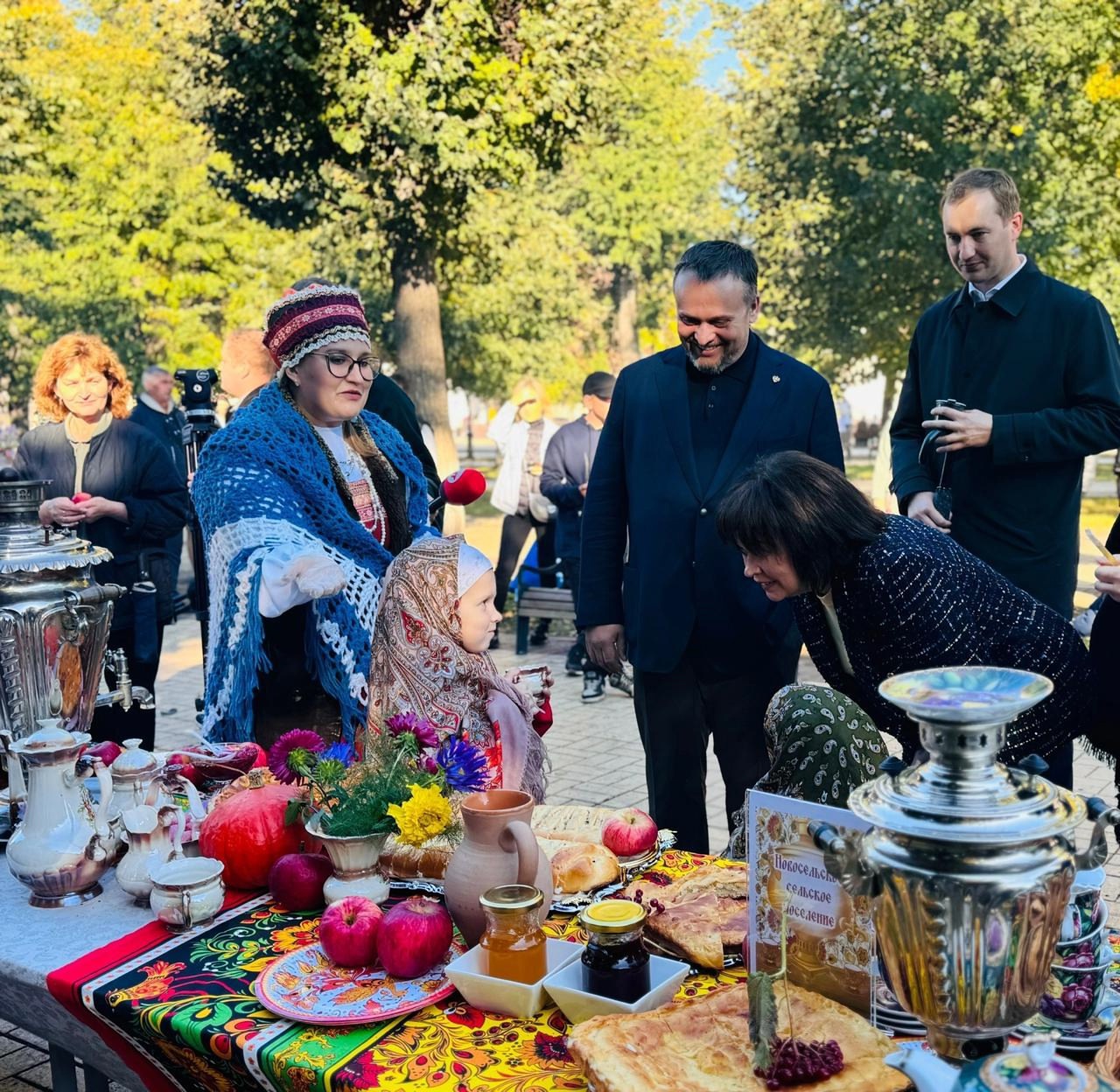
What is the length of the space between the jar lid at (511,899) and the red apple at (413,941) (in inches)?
4.3

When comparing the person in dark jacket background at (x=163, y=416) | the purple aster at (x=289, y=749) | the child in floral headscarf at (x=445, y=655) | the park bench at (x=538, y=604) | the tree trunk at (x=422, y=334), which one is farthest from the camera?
the tree trunk at (x=422, y=334)

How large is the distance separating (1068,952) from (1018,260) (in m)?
2.50

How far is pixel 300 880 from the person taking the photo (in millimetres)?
2371

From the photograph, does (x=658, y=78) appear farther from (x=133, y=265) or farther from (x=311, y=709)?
(x=311, y=709)

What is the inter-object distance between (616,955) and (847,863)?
52 centimetres

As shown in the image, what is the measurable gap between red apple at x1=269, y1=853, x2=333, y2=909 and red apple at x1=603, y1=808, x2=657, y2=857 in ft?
1.90

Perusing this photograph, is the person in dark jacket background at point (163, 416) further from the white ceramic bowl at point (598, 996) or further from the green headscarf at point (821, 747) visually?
the white ceramic bowl at point (598, 996)

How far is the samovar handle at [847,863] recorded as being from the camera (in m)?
1.50

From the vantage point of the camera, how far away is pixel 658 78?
3150 cm

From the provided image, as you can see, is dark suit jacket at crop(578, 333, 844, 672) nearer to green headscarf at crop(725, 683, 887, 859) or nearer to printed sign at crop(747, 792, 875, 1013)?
green headscarf at crop(725, 683, 887, 859)

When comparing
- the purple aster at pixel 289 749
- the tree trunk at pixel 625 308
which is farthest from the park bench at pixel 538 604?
the tree trunk at pixel 625 308

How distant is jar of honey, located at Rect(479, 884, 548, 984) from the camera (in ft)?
6.41

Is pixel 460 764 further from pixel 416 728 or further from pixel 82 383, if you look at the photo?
pixel 82 383

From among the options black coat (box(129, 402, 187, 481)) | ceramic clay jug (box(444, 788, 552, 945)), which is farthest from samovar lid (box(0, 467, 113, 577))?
black coat (box(129, 402, 187, 481))
